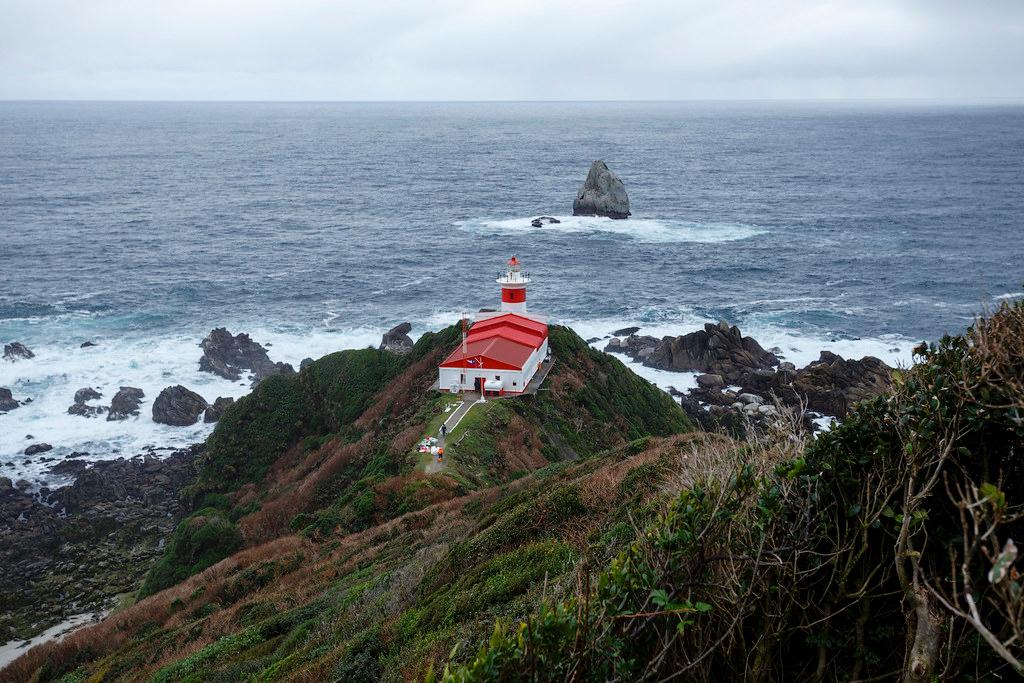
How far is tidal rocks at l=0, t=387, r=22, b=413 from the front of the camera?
44.8 m

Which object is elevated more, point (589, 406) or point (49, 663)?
point (589, 406)

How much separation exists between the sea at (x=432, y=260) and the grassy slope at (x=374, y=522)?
933cm

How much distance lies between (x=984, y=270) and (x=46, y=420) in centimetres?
7279

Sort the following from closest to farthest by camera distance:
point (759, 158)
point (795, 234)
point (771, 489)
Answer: point (771, 489)
point (795, 234)
point (759, 158)

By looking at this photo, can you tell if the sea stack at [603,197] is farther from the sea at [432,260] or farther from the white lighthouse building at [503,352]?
the white lighthouse building at [503,352]

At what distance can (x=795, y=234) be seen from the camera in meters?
87.4

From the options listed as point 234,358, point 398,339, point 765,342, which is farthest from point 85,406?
point 765,342

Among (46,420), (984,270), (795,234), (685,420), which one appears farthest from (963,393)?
(795,234)

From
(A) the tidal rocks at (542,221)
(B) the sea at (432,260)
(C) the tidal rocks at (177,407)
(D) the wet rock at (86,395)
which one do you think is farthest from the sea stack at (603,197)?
(D) the wet rock at (86,395)

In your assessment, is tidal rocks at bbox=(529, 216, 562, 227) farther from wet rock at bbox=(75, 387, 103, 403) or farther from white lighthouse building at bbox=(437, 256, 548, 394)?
Result: wet rock at bbox=(75, 387, 103, 403)

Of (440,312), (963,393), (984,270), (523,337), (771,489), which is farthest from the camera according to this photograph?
(984,270)

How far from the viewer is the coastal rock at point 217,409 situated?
4492 centimetres

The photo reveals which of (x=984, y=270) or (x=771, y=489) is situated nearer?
(x=771, y=489)

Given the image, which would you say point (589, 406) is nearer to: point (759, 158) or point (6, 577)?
point (6, 577)
